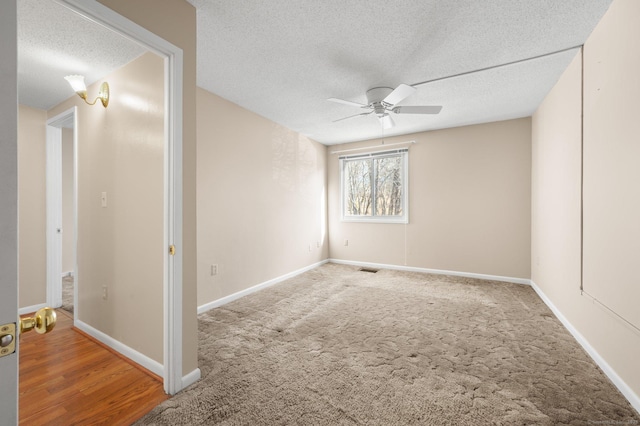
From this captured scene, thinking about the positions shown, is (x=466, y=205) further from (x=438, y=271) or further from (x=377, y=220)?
(x=377, y=220)

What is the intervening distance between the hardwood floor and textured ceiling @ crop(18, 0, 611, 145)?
2380mm

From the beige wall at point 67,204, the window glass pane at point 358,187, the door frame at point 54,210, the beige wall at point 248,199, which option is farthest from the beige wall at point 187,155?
the beige wall at point 67,204

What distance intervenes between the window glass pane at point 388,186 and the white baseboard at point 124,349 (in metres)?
4.23

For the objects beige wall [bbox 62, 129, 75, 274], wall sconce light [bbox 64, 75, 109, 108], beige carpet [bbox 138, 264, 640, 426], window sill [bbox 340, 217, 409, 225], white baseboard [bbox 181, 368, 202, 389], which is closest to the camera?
beige carpet [bbox 138, 264, 640, 426]

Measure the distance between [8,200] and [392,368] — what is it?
2.20 meters

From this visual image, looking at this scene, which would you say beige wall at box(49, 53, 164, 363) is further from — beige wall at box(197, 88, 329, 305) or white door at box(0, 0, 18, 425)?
white door at box(0, 0, 18, 425)

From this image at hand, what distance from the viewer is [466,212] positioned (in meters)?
4.54

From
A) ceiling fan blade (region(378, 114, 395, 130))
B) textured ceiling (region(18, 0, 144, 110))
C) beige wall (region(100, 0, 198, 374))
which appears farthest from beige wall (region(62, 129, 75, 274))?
ceiling fan blade (region(378, 114, 395, 130))

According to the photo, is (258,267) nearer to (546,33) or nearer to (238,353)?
(238,353)

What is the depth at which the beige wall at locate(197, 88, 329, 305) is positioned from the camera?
10.5ft

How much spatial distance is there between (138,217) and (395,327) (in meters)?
2.46

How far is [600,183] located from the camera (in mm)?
2045

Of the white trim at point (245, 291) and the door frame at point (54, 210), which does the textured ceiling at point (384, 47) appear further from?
the white trim at point (245, 291)

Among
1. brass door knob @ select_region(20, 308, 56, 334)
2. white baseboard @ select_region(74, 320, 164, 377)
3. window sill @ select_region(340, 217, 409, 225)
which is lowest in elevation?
white baseboard @ select_region(74, 320, 164, 377)
